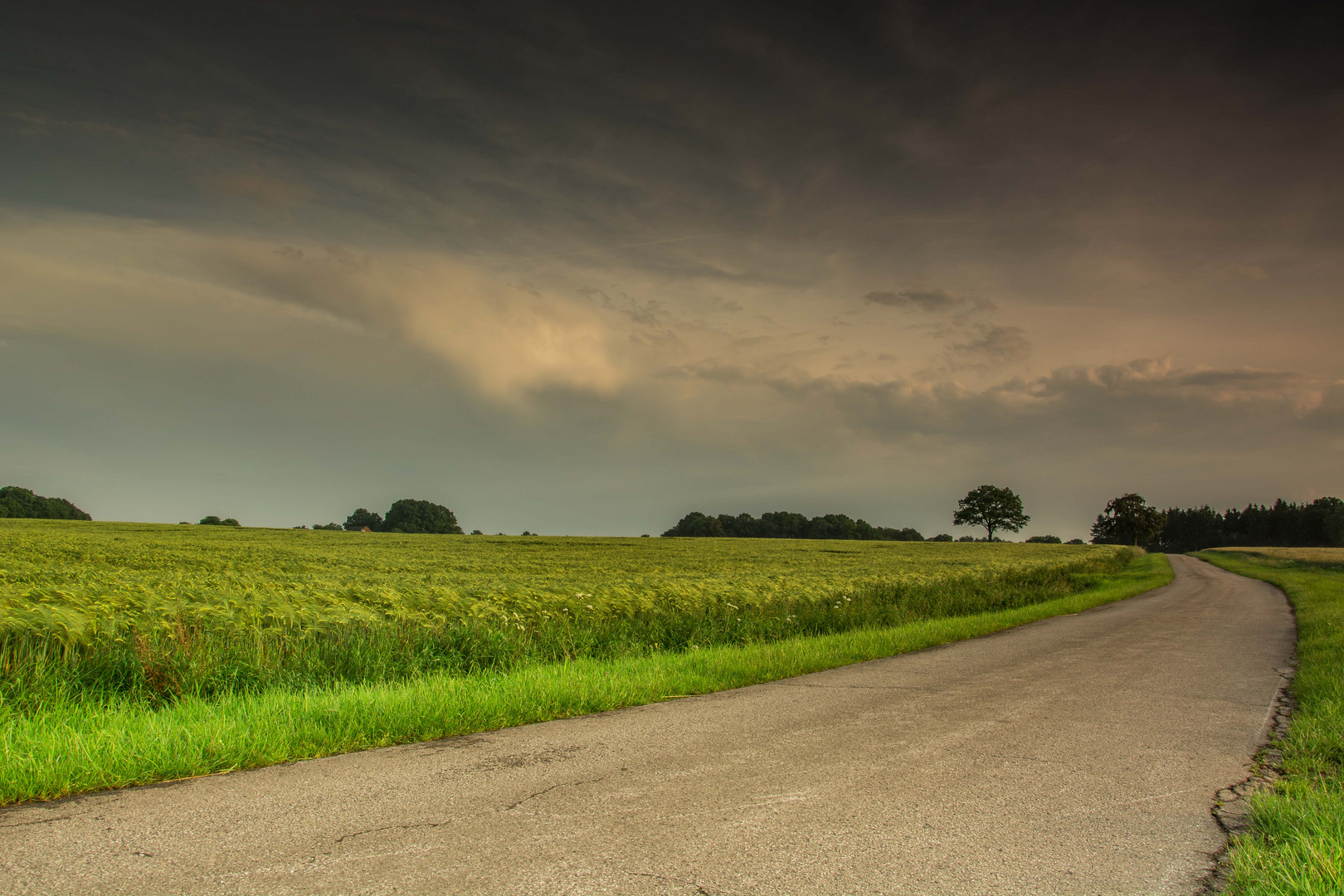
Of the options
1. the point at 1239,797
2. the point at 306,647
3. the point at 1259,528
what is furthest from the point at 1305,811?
the point at 1259,528

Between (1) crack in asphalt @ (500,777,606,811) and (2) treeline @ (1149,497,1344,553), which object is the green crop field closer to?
(1) crack in asphalt @ (500,777,606,811)

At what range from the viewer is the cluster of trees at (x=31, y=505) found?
338ft

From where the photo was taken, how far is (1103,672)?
33.2 ft

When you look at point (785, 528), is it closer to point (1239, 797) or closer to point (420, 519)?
point (420, 519)

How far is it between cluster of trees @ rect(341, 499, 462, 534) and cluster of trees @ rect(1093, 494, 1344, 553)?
4932 inches

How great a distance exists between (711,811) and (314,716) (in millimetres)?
3852

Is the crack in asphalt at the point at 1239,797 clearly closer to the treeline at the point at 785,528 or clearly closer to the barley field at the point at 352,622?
the barley field at the point at 352,622

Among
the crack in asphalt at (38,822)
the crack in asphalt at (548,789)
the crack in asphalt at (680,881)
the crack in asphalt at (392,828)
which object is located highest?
the crack in asphalt at (680,881)

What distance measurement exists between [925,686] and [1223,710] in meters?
3.00

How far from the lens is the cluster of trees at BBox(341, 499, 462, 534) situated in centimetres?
13262

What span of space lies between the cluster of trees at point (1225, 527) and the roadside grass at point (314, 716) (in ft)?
473

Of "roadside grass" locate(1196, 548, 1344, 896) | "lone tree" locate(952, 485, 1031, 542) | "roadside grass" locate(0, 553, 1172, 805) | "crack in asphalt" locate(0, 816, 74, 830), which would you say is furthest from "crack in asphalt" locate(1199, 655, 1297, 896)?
"lone tree" locate(952, 485, 1031, 542)

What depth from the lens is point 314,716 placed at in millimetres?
6406

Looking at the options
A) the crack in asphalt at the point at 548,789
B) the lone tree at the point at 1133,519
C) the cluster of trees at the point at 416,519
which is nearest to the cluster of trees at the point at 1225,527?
the lone tree at the point at 1133,519
